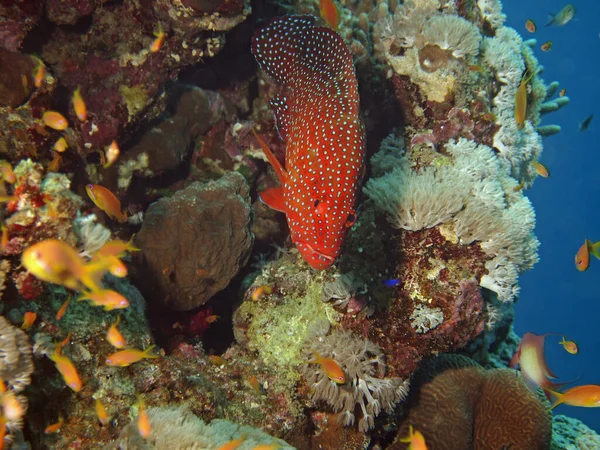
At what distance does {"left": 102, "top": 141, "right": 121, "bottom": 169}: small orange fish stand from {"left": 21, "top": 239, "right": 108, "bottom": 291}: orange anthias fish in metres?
2.63

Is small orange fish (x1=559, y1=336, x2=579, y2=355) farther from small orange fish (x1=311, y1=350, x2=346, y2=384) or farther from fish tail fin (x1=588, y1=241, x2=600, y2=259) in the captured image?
small orange fish (x1=311, y1=350, x2=346, y2=384)

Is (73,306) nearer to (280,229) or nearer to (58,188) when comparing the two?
(58,188)

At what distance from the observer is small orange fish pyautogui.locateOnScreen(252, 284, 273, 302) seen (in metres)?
5.35

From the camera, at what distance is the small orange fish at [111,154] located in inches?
206

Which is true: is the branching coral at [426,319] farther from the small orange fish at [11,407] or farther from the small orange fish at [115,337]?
the small orange fish at [11,407]

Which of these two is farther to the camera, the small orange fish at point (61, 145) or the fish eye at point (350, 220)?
the small orange fish at point (61, 145)

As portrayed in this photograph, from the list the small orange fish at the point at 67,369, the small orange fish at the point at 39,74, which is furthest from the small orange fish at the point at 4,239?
the small orange fish at the point at 39,74

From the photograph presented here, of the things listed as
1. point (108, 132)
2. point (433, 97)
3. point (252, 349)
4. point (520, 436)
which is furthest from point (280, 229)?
point (520, 436)

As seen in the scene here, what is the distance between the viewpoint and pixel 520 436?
578cm

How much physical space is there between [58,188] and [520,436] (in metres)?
7.40

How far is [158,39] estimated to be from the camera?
5512 mm

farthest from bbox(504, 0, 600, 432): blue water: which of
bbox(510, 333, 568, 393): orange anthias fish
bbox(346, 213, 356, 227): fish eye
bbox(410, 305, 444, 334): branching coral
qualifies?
bbox(346, 213, 356, 227): fish eye

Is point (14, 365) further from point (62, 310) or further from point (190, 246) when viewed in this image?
point (190, 246)

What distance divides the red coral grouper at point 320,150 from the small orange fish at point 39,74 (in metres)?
3.21
